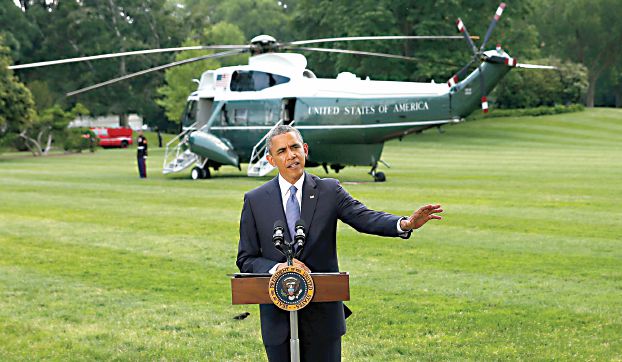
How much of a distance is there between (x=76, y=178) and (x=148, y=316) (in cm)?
2574

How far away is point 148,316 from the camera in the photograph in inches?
404

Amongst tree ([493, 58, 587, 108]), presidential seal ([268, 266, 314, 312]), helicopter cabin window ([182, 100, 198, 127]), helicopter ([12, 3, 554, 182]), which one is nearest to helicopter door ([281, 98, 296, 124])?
helicopter ([12, 3, 554, 182])

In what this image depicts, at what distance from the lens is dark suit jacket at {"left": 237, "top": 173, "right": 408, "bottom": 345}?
5590 mm

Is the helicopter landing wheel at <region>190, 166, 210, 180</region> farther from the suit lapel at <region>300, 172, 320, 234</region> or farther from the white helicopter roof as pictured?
the suit lapel at <region>300, 172, 320, 234</region>

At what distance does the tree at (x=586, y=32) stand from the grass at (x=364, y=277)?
79.3 meters

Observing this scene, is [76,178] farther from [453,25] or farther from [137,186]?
[453,25]

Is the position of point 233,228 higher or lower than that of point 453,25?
lower

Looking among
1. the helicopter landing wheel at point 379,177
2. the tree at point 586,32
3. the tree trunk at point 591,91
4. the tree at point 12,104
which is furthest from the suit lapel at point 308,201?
the tree trunk at point 591,91

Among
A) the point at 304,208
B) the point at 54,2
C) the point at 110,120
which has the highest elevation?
the point at 54,2

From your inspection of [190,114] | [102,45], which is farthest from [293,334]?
[102,45]

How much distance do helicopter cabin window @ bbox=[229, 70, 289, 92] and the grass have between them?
6533mm

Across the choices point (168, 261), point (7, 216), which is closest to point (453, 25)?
point (7, 216)

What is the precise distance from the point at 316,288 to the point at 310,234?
0.49 metres

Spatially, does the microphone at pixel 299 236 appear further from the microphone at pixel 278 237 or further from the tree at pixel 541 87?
the tree at pixel 541 87
